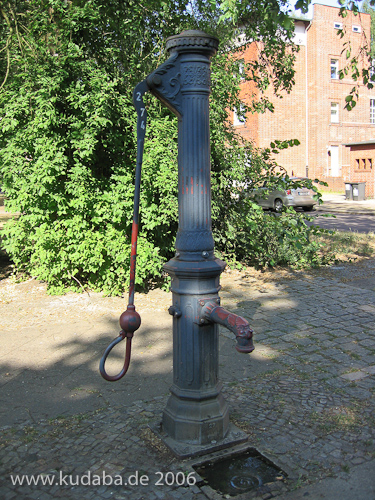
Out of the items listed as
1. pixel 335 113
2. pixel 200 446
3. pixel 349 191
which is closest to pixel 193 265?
pixel 200 446

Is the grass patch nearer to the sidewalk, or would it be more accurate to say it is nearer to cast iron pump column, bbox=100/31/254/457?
cast iron pump column, bbox=100/31/254/457

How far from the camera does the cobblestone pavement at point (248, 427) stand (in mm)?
2898

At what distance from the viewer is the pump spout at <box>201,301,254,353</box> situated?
2.88 m

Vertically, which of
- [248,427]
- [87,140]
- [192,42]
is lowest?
[248,427]

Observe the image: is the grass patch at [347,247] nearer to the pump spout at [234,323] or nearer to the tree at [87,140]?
the tree at [87,140]

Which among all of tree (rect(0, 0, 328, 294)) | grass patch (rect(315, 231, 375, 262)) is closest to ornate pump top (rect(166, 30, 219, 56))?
tree (rect(0, 0, 328, 294))

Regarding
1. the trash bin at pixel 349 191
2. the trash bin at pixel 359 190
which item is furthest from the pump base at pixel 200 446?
the trash bin at pixel 349 191

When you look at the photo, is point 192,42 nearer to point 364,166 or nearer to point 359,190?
point 359,190

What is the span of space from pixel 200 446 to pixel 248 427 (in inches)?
18.4

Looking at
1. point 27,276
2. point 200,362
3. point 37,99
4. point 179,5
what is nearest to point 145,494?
point 200,362

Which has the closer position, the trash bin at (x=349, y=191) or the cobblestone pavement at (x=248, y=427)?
the cobblestone pavement at (x=248, y=427)

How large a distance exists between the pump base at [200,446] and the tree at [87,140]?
359 cm

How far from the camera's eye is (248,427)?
354 centimetres

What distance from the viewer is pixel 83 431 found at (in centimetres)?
352
